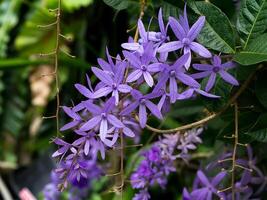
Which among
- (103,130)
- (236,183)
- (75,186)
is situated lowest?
(75,186)

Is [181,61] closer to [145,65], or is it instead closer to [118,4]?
[145,65]

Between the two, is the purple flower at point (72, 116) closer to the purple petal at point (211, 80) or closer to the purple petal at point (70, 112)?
the purple petal at point (70, 112)

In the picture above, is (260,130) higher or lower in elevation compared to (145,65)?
lower

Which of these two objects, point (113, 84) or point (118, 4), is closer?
point (113, 84)

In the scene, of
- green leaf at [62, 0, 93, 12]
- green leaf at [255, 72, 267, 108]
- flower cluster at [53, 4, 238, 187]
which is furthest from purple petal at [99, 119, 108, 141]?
green leaf at [62, 0, 93, 12]

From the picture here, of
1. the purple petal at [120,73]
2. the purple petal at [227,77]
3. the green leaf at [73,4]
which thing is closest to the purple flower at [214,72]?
the purple petal at [227,77]

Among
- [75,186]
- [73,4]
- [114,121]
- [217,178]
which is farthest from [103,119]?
[73,4]
